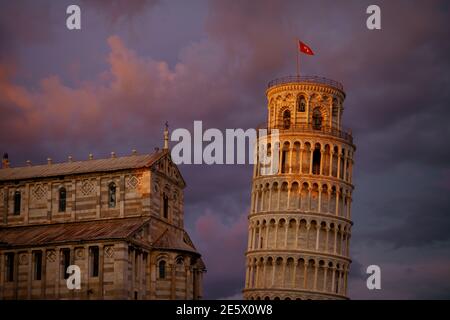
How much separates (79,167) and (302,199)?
34872 millimetres

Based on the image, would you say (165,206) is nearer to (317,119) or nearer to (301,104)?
(301,104)

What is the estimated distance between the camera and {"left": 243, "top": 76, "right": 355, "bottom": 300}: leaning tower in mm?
120250

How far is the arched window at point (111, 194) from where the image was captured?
93.7 metres

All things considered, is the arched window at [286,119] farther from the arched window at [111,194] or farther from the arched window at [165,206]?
the arched window at [111,194]

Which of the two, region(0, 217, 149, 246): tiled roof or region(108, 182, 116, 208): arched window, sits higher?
region(108, 182, 116, 208): arched window

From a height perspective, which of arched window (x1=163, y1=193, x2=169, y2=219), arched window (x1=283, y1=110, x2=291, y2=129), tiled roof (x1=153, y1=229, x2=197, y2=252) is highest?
arched window (x1=283, y1=110, x2=291, y2=129)

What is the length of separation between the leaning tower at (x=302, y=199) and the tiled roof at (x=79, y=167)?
30924mm

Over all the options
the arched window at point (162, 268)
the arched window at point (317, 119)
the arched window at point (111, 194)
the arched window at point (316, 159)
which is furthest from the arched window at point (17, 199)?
the arched window at point (317, 119)

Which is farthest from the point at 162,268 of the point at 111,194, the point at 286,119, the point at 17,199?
the point at 286,119

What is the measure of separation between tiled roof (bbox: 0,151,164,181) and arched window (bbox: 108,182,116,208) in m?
1.61

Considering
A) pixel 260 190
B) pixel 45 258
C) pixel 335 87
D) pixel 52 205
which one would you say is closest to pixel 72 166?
pixel 52 205

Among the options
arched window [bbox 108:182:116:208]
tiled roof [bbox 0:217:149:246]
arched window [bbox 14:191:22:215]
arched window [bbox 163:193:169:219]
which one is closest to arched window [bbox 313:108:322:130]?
arched window [bbox 163:193:169:219]

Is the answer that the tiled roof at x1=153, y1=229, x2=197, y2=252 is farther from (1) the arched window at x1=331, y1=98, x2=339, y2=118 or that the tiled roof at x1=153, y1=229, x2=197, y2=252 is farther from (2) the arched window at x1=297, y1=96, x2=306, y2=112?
(1) the arched window at x1=331, y1=98, x2=339, y2=118
